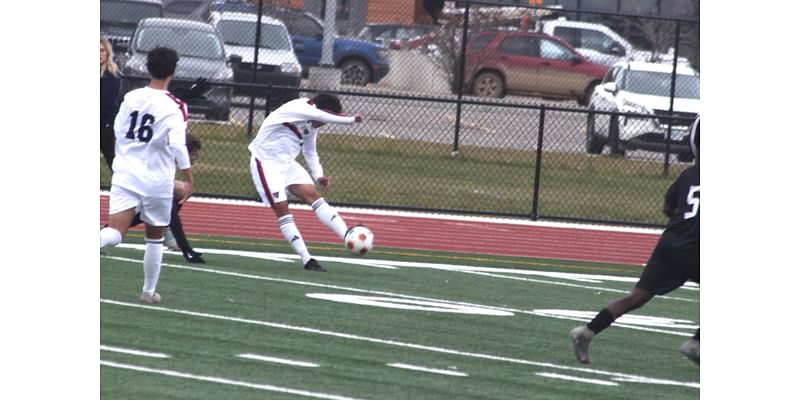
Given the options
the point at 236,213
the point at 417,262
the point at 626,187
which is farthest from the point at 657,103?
the point at 417,262

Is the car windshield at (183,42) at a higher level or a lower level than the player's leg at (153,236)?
higher

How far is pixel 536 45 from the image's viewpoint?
27359 millimetres

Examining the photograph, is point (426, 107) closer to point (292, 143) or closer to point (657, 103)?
point (657, 103)

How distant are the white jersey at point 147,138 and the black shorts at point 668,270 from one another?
123 inches

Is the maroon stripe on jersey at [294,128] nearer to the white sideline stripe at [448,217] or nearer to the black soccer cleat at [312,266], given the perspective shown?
the black soccer cleat at [312,266]

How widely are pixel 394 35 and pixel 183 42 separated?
494 cm

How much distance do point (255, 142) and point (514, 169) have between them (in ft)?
26.8

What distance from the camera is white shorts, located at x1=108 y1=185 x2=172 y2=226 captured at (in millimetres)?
10336

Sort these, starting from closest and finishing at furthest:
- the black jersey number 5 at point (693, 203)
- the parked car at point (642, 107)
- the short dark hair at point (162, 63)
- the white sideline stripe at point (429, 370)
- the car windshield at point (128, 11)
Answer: the white sideline stripe at point (429, 370) < the black jersey number 5 at point (693, 203) < the short dark hair at point (162, 63) < the parked car at point (642, 107) < the car windshield at point (128, 11)

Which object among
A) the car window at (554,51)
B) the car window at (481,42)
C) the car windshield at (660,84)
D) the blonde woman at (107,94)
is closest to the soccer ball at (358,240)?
the blonde woman at (107,94)

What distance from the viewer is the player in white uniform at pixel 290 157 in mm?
13523

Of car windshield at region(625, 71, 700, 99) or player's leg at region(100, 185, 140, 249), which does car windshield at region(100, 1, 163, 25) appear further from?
player's leg at region(100, 185, 140, 249)

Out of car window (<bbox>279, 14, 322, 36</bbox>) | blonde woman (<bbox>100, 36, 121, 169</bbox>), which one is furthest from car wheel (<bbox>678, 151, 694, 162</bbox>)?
blonde woman (<bbox>100, 36, 121, 169</bbox>)

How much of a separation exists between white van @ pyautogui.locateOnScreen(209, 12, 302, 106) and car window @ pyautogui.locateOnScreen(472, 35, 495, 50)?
279 cm
